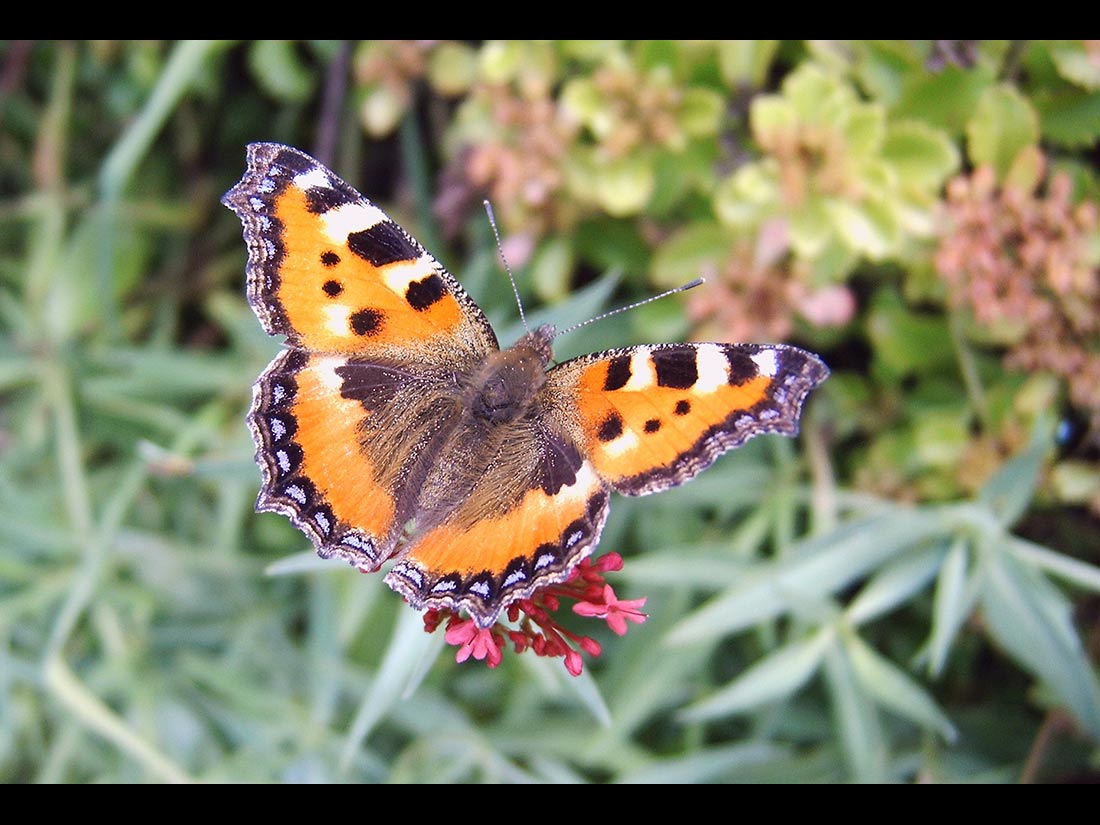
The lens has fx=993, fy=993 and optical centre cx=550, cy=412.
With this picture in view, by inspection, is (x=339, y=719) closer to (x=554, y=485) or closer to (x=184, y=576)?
(x=184, y=576)

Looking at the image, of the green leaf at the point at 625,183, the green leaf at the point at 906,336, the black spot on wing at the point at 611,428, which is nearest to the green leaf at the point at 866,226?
the green leaf at the point at 906,336

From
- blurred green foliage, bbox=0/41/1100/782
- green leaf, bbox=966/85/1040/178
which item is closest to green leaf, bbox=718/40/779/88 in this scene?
blurred green foliage, bbox=0/41/1100/782

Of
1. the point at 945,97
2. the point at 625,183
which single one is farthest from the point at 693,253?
the point at 945,97

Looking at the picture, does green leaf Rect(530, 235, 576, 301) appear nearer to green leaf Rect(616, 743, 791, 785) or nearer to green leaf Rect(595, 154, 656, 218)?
green leaf Rect(595, 154, 656, 218)

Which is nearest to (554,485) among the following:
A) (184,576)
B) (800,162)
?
(800,162)

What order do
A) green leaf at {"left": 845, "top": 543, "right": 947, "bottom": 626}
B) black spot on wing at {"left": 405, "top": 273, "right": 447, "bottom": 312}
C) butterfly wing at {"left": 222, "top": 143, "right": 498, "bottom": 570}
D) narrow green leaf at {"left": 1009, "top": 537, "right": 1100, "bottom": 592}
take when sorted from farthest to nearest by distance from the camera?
→ green leaf at {"left": 845, "top": 543, "right": 947, "bottom": 626}, narrow green leaf at {"left": 1009, "top": 537, "right": 1100, "bottom": 592}, black spot on wing at {"left": 405, "top": 273, "right": 447, "bottom": 312}, butterfly wing at {"left": 222, "top": 143, "right": 498, "bottom": 570}

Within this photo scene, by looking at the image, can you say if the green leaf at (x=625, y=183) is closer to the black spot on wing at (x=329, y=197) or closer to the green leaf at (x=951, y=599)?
the black spot on wing at (x=329, y=197)
